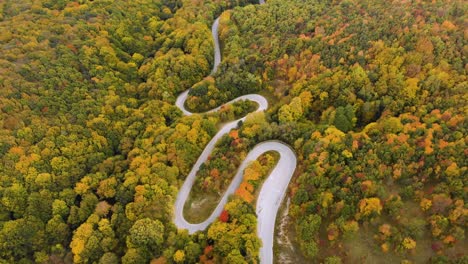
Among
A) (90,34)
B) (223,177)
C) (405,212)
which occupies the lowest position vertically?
(405,212)

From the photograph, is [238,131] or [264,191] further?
[238,131]

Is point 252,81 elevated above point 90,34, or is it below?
below

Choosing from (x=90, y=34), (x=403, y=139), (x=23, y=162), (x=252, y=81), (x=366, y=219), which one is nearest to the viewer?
(x=366, y=219)

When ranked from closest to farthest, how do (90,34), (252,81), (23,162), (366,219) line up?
(366,219) → (23,162) → (252,81) → (90,34)

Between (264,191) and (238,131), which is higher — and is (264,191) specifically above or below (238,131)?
below

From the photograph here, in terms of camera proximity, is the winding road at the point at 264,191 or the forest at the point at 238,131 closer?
the forest at the point at 238,131

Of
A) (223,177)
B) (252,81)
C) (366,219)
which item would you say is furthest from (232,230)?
(252,81)

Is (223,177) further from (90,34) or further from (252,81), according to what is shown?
(90,34)

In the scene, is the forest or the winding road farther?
the winding road
